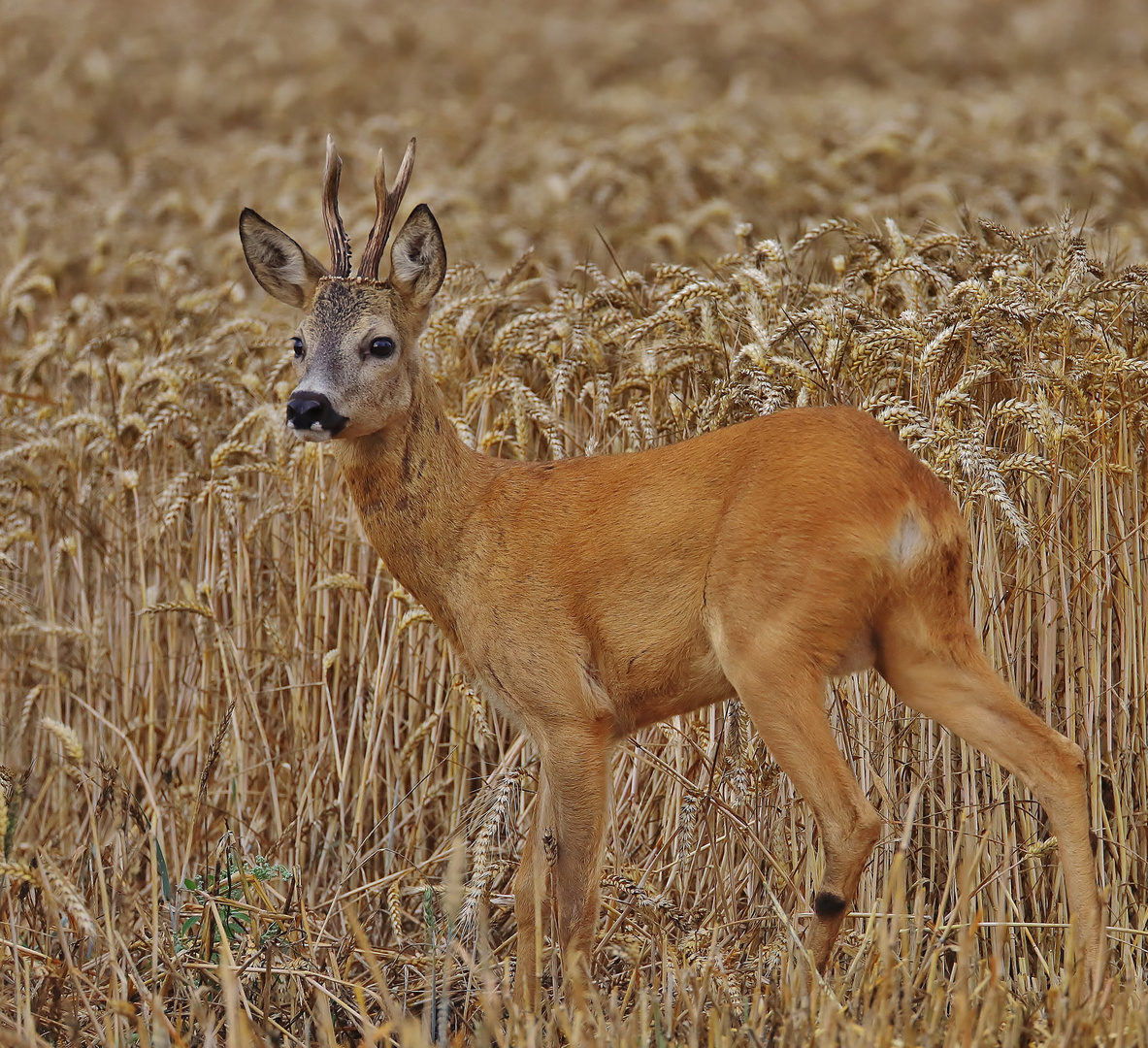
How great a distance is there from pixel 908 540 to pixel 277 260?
255 cm

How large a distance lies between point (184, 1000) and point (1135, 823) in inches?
132

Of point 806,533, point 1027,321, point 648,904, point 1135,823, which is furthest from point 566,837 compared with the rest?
point 1027,321

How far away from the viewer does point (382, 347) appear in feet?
16.8

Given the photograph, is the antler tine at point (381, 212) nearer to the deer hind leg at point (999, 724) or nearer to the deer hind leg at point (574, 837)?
the deer hind leg at point (574, 837)

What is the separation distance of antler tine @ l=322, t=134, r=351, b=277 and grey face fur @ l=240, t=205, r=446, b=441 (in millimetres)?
48

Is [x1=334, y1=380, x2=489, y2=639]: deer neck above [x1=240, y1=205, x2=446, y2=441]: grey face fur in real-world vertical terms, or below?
below

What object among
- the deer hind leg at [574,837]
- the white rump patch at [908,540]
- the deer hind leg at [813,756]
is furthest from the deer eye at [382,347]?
the white rump patch at [908,540]

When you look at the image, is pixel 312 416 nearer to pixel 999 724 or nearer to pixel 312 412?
pixel 312 412

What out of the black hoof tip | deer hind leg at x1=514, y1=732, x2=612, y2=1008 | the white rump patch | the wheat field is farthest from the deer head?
the black hoof tip

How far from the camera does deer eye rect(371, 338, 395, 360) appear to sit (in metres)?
5.09

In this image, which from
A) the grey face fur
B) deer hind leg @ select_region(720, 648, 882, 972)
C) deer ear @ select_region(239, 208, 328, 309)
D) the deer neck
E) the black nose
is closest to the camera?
deer hind leg @ select_region(720, 648, 882, 972)

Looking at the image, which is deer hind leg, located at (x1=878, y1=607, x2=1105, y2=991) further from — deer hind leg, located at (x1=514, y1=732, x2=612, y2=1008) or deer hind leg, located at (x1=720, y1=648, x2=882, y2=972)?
deer hind leg, located at (x1=514, y1=732, x2=612, y2=1008)

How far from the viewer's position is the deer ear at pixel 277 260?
5.42 meters

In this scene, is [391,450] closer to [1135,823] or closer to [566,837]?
[566,837]
